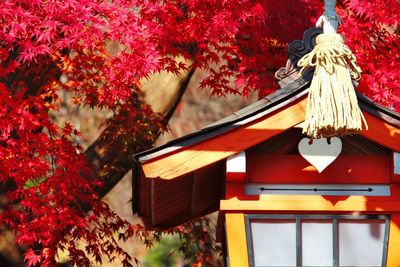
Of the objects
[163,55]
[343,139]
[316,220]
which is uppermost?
[163,55]

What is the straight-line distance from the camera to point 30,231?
32.7 feet

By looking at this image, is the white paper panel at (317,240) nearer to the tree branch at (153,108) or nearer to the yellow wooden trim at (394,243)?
the yellow wooden trim at (394,243)

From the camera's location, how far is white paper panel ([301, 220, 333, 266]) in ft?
23.1

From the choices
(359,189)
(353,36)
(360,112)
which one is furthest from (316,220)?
(353,36)

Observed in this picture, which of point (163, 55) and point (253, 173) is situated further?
point (163, 55)

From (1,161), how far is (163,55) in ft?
6.83

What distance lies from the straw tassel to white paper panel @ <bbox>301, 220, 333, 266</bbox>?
76 cm

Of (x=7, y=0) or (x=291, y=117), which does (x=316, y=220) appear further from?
(x=7, y=0)

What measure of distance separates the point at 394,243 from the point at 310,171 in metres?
0.79

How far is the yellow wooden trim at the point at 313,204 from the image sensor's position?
23.0 feet

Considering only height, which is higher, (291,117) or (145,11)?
(145,11)

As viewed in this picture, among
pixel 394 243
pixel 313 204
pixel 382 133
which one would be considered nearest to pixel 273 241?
pixel 313 204

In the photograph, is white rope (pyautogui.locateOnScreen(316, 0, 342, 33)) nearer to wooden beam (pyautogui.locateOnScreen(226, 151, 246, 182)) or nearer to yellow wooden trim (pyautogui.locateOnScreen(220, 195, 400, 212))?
wooden beam (pyautogui.locateOnScreen(226, 151, 246, 182))

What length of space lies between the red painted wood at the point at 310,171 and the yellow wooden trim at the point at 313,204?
14cm
